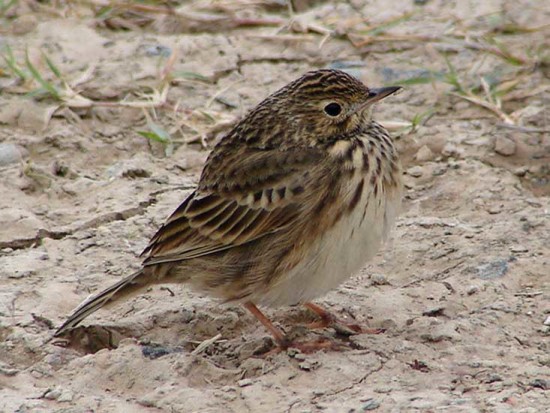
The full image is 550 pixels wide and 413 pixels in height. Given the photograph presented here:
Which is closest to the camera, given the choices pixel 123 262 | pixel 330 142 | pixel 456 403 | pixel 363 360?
pixel 456 403

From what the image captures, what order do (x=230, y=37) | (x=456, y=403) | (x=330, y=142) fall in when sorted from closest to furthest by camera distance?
(x=456, y=403)
(x=330, y=142)
(x=230, y=37)

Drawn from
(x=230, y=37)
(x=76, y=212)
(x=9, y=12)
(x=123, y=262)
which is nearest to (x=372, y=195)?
(x=123, y=262)

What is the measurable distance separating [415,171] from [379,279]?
42.7 inches

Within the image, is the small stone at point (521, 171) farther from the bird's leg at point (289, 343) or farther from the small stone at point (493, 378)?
the small stone at point (493, 378)

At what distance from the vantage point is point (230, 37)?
8.08 meters

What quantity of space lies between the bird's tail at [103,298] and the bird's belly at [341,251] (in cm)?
63

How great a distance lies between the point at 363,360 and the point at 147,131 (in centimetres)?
266

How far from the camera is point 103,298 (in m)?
5.21

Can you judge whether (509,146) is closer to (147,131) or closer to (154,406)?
(147,131)

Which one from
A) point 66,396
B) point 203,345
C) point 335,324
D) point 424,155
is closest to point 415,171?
point 424,155

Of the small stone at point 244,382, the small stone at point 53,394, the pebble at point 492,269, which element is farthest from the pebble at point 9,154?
the pebble at point 492,269

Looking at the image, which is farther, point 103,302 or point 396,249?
point 396,249

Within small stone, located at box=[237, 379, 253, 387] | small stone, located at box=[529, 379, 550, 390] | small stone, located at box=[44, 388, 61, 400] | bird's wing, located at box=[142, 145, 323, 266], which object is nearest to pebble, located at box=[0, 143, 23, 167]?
bird's wing, located at box=[142, 145, 323, 266]

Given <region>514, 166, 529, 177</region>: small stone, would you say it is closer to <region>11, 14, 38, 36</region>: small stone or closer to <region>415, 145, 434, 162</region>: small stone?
<region>415, 145, 434, 162</region>: small stone
